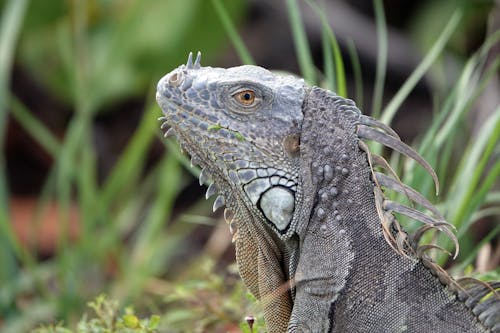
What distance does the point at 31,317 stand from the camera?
19.7ft

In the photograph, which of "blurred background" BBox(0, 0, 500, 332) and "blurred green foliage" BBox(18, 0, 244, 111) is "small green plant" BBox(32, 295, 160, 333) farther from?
"blurred green foliage" BBox(18, 0, 244, 111)

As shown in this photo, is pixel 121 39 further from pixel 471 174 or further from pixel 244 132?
pixel 244 132

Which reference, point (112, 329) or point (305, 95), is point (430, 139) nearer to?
point (305, 95)

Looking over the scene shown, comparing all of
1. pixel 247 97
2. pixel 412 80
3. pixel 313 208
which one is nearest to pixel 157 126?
pixel 412 80

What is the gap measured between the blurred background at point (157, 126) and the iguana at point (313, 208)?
0.80 m

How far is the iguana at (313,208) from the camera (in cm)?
298

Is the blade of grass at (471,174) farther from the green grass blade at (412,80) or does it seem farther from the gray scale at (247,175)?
the gray scale at (247,175)

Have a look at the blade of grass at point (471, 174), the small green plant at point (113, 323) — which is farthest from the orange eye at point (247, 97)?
the blade of grass at point (471, 174)

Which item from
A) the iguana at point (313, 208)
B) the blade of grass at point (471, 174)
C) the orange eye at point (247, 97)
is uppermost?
the orange eye at point (247, 97)

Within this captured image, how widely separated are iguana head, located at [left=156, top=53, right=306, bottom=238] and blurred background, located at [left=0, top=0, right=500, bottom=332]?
0.90 meters

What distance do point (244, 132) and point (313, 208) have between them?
1.21 feet

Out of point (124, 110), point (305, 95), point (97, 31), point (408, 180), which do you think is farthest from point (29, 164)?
point (305, 95)

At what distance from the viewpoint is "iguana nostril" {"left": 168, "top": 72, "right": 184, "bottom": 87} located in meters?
3.31

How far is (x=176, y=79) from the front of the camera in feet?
10.9
